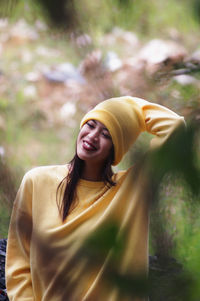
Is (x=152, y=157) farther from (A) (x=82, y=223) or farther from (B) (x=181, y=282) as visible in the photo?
(A) (x=82, y=223)

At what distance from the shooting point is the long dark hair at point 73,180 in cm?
156

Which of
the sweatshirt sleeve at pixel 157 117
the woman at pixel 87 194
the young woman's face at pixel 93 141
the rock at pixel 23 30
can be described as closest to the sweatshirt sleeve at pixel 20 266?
the woman at pixel 87 194

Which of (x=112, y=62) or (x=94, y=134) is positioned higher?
(x=112, y=62)

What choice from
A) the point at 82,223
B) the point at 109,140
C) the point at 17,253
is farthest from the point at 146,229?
the point at 17,253

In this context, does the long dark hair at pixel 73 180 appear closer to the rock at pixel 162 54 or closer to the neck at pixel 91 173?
the neck at pixel 91 173

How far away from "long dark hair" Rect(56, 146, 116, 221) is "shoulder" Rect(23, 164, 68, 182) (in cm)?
4

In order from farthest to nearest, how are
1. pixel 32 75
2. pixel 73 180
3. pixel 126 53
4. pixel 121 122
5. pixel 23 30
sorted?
pixel 32 75 < pixel 73 180 < pixel 121 122 < pixel 126 53 < pixel 23 30

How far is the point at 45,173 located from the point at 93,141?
9.6 inches

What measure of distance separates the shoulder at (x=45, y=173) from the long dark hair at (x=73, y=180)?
39 mm

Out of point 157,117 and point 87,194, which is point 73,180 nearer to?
point 87,194

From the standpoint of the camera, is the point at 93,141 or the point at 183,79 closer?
the point at 183,79

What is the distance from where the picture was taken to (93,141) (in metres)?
1.48

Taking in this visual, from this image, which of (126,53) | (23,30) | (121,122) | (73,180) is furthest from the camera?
(73,180)

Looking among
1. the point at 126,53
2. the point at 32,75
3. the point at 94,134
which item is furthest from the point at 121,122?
the point at 32,75
